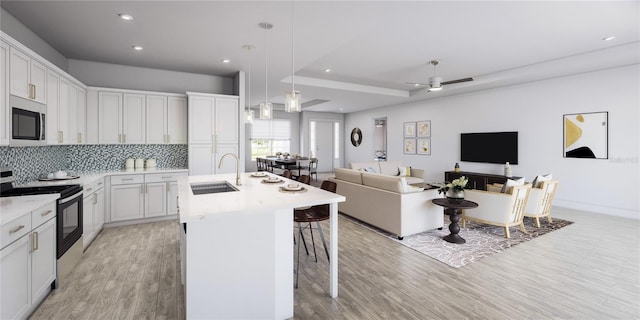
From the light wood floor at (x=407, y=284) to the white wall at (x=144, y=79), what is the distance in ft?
8.68

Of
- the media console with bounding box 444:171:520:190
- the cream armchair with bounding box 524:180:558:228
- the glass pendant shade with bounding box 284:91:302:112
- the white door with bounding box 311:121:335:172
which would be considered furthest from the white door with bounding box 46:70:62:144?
the white door with bounding box 311:121:335:172

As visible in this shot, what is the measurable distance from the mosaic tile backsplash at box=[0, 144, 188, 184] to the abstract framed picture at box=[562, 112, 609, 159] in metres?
7.48

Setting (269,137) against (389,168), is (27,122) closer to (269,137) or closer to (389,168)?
(389,168)

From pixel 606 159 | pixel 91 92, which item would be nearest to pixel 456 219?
pixel 606 159

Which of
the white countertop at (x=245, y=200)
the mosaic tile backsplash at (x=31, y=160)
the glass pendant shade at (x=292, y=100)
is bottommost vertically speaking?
the white countertop at (x=245, y=200)

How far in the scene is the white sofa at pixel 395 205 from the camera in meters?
3.86

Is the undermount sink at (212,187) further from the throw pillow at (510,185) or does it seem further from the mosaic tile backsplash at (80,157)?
the throw pillow at (510,185)

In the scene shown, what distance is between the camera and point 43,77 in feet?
9.80

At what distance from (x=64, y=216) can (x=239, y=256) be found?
78.4 inches

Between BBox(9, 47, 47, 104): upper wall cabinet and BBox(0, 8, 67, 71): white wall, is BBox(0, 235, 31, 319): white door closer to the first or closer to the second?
BBox(9, 47, 47, 104): upper wall cabinet

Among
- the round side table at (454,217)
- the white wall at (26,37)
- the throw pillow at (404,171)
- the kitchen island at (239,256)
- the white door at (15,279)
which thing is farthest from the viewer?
the throw pillow at (404,171)

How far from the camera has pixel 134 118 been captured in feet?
15.3

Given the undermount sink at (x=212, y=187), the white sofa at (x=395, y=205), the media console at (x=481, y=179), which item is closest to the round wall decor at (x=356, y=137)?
the media console at (x=481, y=179)

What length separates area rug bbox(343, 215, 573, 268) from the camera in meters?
3.29
